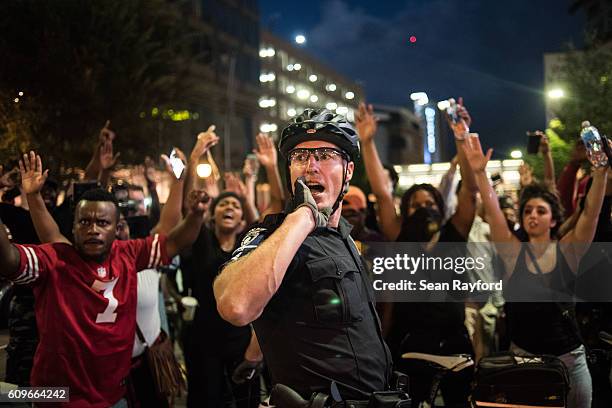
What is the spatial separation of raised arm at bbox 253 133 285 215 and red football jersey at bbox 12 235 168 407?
213cm

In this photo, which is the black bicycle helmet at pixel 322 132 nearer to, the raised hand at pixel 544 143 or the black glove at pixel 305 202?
the black glove at pixel 305 202

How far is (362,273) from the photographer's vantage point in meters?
2.56

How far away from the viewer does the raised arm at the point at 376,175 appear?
16.9ft

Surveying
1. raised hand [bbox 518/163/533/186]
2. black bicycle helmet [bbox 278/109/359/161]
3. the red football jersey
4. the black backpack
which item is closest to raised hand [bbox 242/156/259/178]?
raised hand [bbox 518/163/533/186]

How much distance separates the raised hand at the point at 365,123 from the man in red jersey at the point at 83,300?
2358mm

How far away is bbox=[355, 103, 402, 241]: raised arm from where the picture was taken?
5156mm

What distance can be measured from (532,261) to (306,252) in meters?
2.50

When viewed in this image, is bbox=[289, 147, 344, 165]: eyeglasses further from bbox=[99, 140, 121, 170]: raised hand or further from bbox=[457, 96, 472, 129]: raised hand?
bbox=[99, 140, 121, 170]: raised hand

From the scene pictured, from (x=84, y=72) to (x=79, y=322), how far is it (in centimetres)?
794

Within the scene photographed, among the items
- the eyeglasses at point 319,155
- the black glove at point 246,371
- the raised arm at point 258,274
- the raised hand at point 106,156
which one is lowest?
the black glove at point 246,371

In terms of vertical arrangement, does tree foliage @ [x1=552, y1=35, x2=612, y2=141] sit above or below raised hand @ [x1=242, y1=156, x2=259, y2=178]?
above

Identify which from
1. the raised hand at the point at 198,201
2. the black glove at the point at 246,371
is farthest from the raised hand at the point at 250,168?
the black glove at the point at 246,371

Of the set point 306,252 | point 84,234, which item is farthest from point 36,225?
point 306,252

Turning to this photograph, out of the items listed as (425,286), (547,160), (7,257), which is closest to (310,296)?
(7,257)
